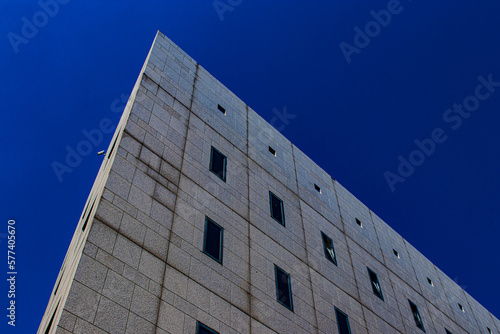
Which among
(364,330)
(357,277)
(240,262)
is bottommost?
(364,330)

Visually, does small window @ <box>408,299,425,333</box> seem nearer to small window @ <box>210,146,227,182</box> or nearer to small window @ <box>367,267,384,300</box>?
small window @ <box>367,267,384,300</box>

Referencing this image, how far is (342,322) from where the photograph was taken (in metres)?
17.4

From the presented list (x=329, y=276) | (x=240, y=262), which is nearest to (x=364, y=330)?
(x=329, y=276)

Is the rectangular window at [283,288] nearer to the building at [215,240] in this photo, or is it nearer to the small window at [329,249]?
the building at [215,240]

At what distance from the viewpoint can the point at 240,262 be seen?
14.8 metres

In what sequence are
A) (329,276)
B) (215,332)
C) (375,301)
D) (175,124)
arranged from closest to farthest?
(215,332) < (175,124) < (329,276) < (375,301)

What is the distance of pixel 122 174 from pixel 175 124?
4.44m

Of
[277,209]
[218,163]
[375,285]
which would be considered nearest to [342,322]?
[277,209]

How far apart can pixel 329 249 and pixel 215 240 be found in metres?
7.67

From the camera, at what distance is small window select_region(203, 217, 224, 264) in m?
14.1

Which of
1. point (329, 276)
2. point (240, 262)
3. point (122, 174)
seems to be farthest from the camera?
point (329, 276)

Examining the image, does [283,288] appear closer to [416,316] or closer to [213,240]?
[213,240]

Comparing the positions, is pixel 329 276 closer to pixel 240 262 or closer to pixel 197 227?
pixel 240 262

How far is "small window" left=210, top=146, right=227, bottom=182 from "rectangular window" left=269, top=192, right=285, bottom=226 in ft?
8.62
